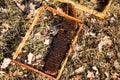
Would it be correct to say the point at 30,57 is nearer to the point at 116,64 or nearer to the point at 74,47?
the point at 74,47

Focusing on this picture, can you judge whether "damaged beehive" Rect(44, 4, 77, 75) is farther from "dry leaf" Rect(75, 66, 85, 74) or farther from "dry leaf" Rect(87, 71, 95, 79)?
"dry leaf" Rect(87, 71, 95, 79)

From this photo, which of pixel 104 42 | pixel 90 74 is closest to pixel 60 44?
pixel 90 74

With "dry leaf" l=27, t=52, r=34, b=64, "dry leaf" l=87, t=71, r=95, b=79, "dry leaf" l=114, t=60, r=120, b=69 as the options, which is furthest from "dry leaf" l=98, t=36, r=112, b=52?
"dry leaf" l=27, t=52, r=34, b=64

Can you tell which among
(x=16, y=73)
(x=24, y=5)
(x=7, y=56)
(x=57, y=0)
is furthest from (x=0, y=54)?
(x=57, y=0)

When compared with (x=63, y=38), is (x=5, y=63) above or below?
below

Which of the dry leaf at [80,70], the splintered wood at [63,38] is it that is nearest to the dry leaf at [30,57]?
the splintered wood at [63,38]

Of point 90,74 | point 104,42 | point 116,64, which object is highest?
point 104,42

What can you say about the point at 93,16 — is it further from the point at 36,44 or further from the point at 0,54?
the point at 0,54
